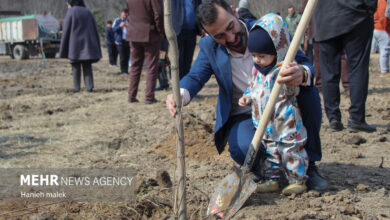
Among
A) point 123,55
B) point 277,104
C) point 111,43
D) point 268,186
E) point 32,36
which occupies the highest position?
point 277,104

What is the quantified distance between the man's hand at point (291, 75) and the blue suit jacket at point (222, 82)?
0.82 feet

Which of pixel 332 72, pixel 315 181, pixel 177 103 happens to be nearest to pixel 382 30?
pixel 332 72

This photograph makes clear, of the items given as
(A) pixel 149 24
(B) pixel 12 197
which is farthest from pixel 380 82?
(B) pixel 12 197

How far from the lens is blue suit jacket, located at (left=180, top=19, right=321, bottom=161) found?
2391mm

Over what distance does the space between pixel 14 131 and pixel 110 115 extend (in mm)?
1292

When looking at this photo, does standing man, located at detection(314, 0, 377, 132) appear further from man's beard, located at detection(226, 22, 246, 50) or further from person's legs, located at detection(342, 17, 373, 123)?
man's beard, located at detection(226, 22, 246, 50)

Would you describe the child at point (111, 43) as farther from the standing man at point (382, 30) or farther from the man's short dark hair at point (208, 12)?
the man's short dark hair at point (208, 12)

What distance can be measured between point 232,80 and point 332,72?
1987 millimetres

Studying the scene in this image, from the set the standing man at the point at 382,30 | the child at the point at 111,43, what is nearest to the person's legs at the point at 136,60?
the standing man at the point at 382,30

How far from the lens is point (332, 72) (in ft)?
13.5

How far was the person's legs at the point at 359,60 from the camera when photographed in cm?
386

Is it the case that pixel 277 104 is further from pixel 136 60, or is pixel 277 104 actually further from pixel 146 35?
pixel 136 60

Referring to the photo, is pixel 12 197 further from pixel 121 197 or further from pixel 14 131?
pixel 14 131

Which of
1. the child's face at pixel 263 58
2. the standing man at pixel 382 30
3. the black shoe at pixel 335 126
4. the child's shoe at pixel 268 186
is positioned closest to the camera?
the child's face at pixel 263 58
